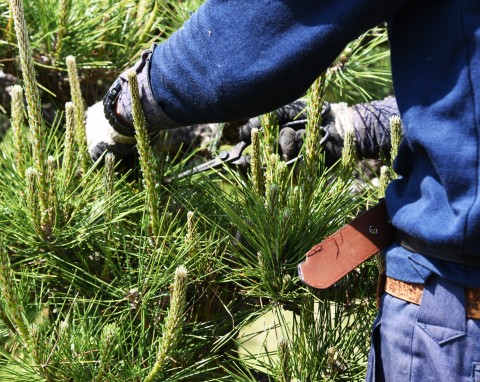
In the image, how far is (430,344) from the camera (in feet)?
2.52

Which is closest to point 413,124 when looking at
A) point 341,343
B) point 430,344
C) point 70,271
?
point 430,344

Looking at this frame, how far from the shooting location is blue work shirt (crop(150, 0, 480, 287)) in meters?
0.72

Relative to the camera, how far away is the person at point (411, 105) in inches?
28.3

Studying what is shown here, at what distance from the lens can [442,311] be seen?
2.49ft

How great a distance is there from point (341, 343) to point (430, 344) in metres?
0.21

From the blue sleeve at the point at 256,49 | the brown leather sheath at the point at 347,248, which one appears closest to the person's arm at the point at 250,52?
the blue sleeve at the point at 256,49

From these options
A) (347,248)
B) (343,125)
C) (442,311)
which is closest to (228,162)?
(343,125)

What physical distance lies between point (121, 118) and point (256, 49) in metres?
0.28

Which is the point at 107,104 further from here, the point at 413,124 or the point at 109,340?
the point at 413,124

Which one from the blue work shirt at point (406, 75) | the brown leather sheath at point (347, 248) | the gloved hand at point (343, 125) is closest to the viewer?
the blue work shirt at point (406, 75)

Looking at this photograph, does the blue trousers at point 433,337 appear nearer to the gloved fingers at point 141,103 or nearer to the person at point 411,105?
the person at point 411,105

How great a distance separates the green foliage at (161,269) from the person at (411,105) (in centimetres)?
14

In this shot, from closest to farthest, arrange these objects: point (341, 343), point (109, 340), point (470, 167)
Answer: point (470, 167), point (109, 340), point (341, 343)

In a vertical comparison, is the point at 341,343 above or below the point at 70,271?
below
